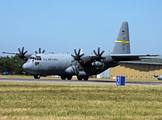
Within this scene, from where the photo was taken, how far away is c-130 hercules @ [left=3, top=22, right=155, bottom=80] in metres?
45.9

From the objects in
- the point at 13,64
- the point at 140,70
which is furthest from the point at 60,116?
the point at 13,64

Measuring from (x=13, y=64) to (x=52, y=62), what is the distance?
3526 inches

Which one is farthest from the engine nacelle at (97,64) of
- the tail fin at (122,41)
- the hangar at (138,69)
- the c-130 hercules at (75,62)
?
the hangar at (138,69)

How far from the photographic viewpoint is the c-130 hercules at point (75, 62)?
151ft

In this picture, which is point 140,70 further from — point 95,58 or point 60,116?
point 60,116

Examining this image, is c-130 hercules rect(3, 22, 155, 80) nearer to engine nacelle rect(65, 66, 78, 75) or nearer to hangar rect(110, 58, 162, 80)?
engine nacelle rect(65, 66, 78, 75)

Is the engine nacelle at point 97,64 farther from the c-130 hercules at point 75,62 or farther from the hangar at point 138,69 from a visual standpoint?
the hangar at point 138,69

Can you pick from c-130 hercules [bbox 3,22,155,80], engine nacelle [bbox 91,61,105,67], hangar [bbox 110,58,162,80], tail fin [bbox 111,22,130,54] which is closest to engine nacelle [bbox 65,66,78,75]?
c-130 hercules [bbox 3,22,155,80]

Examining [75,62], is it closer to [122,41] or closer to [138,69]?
[122,41]

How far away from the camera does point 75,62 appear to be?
161 feet

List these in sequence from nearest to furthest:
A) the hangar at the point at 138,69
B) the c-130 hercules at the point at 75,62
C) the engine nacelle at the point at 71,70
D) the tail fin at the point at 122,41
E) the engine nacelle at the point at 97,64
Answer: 1. the c-130 hercules at the point at 75,62
2. the engine nacelle at the point at 71,70
3. the engine nacelle at the point at 97,64
4. the tail fin at the point at 122,41
5. the hangar at the point at 138,69

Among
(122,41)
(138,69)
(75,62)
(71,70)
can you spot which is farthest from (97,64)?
(138,69)

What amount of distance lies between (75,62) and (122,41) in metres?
10.5

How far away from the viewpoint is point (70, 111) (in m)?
12.5
